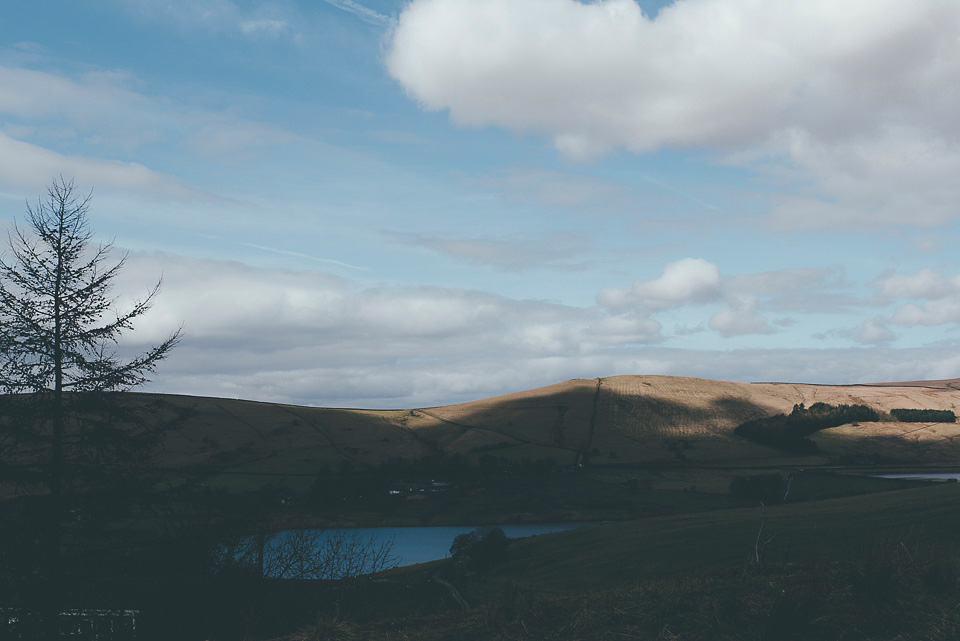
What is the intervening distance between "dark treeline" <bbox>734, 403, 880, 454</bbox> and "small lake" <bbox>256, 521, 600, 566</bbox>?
239ft

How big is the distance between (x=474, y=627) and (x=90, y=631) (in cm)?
1376

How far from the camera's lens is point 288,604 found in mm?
16641

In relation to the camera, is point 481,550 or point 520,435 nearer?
point 481,550

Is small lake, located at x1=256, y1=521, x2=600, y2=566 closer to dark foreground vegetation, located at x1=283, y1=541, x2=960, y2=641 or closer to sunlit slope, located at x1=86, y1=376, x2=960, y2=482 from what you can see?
sunlit slope, located at x1=86, y1=376, x2=960, y2=482

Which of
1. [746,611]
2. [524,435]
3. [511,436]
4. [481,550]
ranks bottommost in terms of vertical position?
[481,550]

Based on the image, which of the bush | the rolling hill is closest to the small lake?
the bush

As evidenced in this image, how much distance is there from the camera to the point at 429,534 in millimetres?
114688

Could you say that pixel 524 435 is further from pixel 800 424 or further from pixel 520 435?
pixel 800 424

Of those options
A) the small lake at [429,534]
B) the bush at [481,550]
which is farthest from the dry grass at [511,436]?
the bush at [481,550]

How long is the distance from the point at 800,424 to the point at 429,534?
109m

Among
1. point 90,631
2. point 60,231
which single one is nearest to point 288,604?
point 90,631

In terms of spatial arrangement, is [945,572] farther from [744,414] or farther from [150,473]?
[744,414]

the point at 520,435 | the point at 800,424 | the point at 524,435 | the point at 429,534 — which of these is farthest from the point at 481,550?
the point at 800,424

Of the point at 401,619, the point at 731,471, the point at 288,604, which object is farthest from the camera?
the point at 731,471
